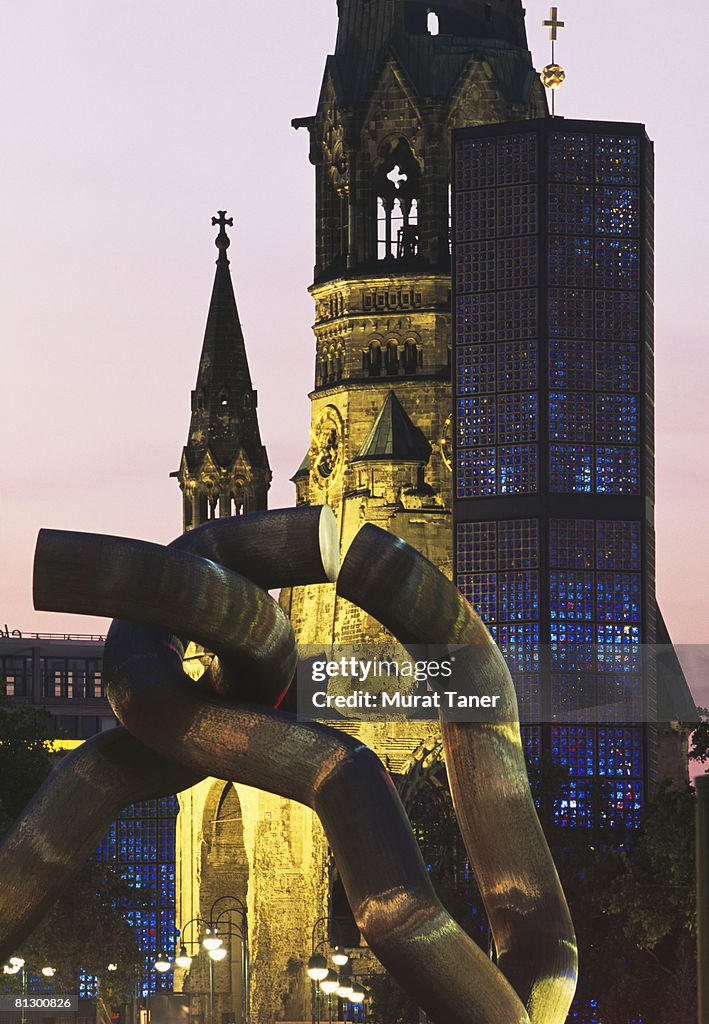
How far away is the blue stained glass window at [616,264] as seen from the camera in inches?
3196

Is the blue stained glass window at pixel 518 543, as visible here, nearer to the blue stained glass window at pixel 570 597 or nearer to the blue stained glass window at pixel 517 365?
the blue stained glass window at pixel 570 597

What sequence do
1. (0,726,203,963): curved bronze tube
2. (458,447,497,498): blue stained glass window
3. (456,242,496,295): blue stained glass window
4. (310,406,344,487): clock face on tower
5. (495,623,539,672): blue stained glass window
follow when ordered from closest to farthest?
(0,726,203,963): curved bronze tube
(495,623,539,672): blue stained glass window
(458,447,497,498): blue stained glass window
(456,242,496,295): blue stained glass window
(310,406,344,487): clock face on tower

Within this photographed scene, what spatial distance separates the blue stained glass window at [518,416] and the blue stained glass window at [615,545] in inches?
125

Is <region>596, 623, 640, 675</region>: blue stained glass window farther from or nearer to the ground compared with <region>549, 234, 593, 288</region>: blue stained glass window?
nearer to the ground

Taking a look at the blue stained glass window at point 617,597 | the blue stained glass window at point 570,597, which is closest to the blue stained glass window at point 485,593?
the blue stained glass window at point 570,597

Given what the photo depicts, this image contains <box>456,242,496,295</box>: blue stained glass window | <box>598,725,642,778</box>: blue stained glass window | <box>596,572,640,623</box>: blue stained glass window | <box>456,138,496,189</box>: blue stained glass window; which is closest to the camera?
<box>598,725,642,778</box>: blue stained glass window

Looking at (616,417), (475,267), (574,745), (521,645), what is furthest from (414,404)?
(574,745)

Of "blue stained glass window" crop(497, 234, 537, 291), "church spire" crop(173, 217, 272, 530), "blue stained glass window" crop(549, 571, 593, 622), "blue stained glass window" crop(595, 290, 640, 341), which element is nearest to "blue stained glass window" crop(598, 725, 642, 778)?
"blue stained glass window" crop(549, 571, 593, 622)

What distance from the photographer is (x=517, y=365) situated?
81375mm

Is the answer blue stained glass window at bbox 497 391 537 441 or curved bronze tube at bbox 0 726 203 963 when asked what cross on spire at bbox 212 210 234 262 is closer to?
blue stained glass window at bbox 497 391 537 441

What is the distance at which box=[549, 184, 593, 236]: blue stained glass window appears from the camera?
81500 mm

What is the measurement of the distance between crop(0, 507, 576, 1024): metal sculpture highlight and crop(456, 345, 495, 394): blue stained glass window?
A: 51.6 meters

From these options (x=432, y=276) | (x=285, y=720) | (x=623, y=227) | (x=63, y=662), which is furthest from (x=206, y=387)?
(x=285, y=720)

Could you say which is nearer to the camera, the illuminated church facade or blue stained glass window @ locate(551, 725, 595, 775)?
blue stained glass window @ locate(551, 725, 595, 775)
